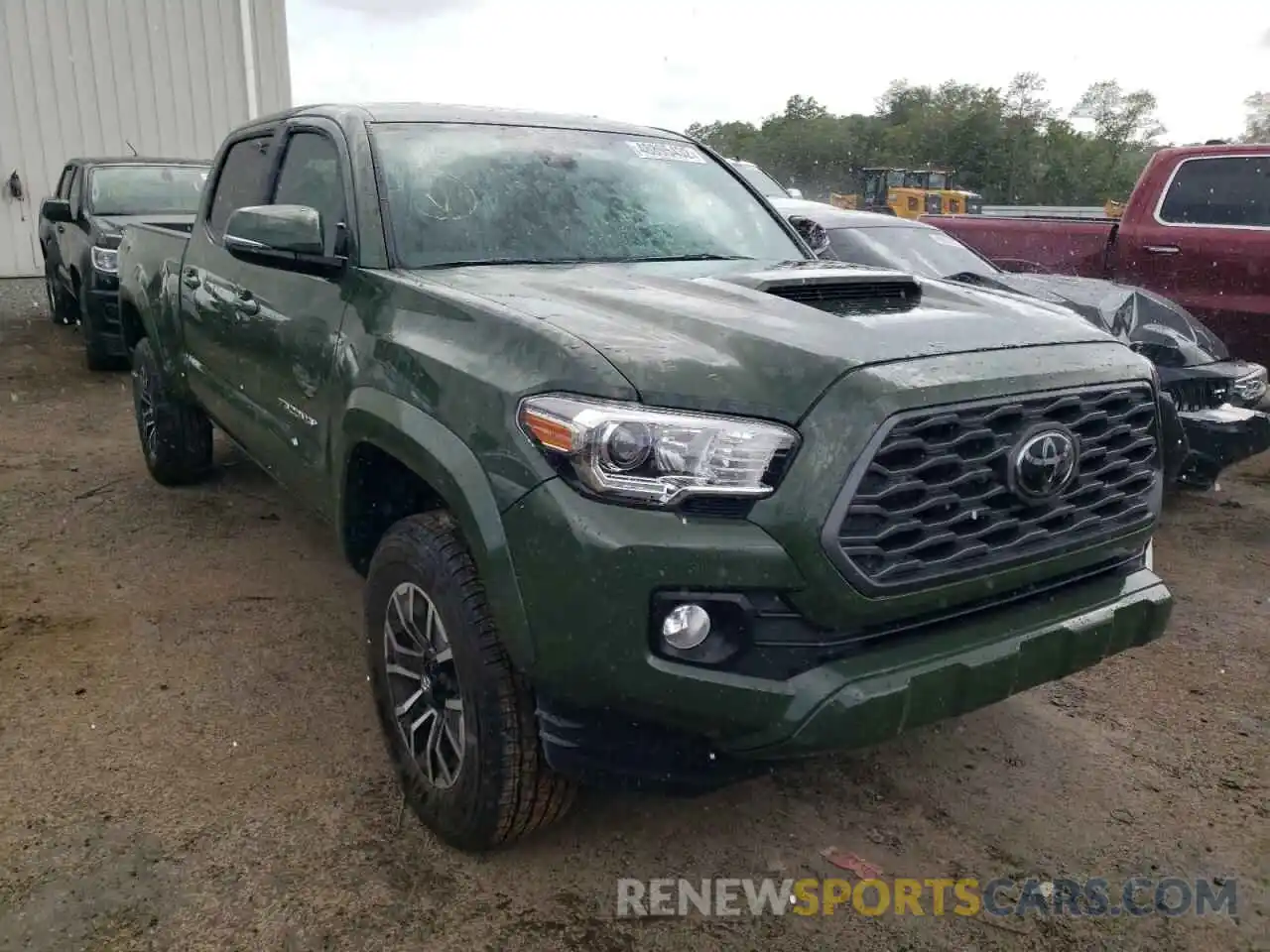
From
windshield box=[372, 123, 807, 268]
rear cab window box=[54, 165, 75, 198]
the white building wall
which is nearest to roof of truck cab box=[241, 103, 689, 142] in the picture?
windshield box=[372, 123, 807, 268]

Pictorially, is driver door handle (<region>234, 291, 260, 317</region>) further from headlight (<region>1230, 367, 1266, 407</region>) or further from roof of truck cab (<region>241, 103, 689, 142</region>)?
headlight (<region>1230, 367, 1266, 407</region>)

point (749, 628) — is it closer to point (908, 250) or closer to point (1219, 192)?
point (908, 250)

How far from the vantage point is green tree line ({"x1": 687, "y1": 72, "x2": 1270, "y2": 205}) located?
4372 centimetres

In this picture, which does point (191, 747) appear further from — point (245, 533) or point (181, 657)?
point (245, 533)

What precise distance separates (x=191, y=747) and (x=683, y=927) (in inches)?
64.0

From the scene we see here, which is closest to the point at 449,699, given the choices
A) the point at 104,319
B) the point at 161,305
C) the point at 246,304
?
the point at 246,304

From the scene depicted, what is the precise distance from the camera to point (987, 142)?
48781 mm

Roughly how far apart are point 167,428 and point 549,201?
9.70 feet

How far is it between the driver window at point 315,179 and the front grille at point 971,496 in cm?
186

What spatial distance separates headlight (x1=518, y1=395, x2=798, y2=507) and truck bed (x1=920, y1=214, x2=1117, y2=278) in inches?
246

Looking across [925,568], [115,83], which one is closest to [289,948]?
[925,568]

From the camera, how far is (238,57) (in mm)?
14453

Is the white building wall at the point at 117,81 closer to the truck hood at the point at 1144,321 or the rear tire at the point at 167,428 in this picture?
the rear tire at the point at 167,428

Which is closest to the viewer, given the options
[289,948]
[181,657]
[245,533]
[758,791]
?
[289,948]
